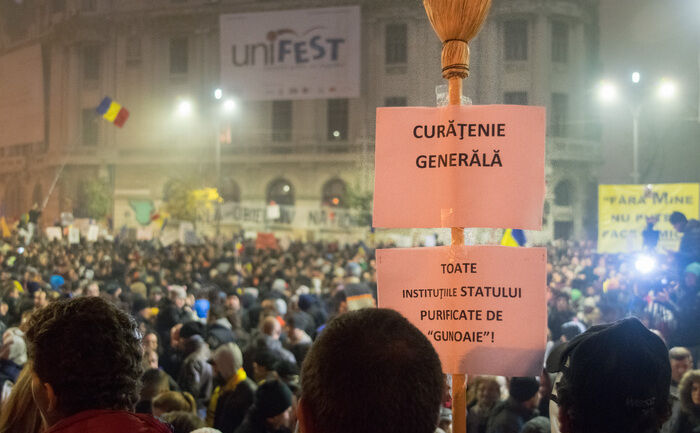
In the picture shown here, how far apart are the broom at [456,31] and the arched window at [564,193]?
30.3m

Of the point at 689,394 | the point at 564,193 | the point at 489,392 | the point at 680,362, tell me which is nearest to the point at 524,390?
the point at 489,392

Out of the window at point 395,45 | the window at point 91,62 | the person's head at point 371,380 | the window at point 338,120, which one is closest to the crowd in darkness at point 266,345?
the person's head at point 371,380

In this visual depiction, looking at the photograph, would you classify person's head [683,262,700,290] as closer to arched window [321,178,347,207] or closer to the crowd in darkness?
Result: the crowd in darkness

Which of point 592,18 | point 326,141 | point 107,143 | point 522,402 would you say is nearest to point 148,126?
point 107,143

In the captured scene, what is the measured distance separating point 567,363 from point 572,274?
1284cm

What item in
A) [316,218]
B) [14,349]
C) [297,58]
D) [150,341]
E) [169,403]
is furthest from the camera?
[316,218]

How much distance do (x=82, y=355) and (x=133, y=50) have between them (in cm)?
3672

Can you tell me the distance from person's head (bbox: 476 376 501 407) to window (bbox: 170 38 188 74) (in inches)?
1334

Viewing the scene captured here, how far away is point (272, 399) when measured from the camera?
3.86 metres

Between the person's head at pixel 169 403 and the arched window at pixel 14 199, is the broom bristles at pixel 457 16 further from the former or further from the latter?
the arched window at pixel 14 199

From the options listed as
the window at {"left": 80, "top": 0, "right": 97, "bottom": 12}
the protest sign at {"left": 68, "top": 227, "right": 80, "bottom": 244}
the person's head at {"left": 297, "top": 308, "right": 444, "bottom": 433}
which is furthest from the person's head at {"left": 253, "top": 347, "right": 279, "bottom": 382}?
the window at {"left": 80, "top": 0, "right": 97, "bottom": 12}

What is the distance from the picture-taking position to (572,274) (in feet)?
45.1

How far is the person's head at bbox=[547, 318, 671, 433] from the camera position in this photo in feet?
4.71

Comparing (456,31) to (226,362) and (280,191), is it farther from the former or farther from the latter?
(280,191)
